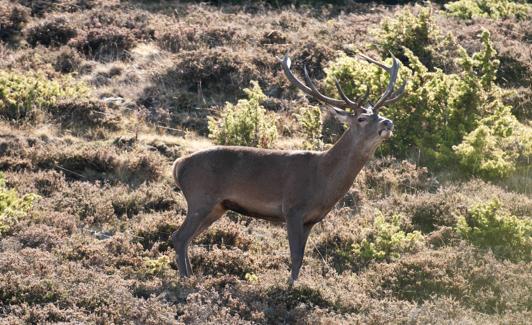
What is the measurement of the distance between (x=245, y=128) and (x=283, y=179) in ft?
15.0

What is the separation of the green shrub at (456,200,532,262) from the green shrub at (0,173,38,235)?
6472mm

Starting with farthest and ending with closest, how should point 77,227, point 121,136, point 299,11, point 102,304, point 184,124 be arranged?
point 299,11 < point 184,124 < point 121,136 < point 77,227 < point 102,304

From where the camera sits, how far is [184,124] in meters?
18.5

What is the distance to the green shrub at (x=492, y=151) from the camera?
52.9 ft

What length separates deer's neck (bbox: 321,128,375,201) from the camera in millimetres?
11992

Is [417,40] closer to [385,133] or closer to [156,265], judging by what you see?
[385,133]

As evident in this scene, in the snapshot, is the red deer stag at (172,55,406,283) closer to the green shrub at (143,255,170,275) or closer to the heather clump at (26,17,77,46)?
the green shrub at (143,255,170,275)

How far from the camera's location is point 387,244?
13281 mm

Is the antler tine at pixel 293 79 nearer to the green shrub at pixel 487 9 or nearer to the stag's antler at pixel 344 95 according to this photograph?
the stag's antler at pixel 344 95

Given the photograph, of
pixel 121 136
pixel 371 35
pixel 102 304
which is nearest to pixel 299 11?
pixel 371 35

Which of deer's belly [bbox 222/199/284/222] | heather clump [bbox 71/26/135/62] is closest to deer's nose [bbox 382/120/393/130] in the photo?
deer's belly [bbox 222/199/284/222]

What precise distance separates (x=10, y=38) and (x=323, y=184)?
1242 centimetres

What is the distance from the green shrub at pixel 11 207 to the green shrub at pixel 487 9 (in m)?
15.5

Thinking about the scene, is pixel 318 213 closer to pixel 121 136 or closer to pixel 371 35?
pixel 121 136
